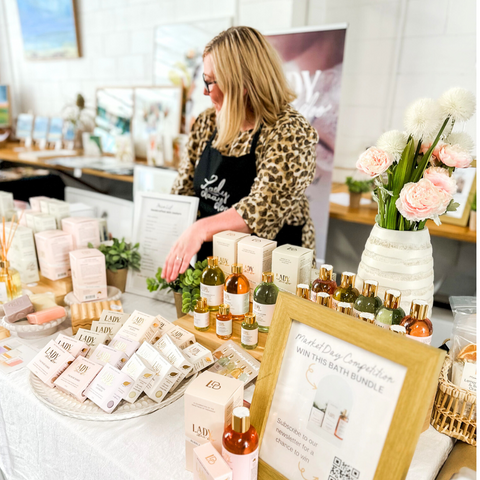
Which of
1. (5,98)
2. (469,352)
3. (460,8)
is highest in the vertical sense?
(460,8)

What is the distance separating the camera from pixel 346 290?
2.89 ft

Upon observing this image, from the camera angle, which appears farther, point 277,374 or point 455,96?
point 455,96

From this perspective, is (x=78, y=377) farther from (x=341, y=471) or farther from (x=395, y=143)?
(x=395, y=143)

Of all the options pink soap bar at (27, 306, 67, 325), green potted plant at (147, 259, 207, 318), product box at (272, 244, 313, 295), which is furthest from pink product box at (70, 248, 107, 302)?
product box at (272, 244, 313, 295)

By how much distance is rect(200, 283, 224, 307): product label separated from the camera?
42.2 inches

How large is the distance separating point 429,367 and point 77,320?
2.95 ft

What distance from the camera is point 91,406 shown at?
84cm

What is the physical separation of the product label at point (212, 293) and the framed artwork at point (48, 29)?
13.0ft

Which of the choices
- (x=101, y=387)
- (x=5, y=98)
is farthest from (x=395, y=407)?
(x=5, y=98)

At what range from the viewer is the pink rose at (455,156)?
0.79 metres

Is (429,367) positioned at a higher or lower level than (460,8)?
lower

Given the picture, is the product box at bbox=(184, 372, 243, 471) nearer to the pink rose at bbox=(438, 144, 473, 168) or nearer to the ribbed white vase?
the ribbed white vase

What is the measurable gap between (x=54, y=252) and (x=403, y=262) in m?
1.09

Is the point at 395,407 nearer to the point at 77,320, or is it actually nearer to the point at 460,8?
the point at 77,320
